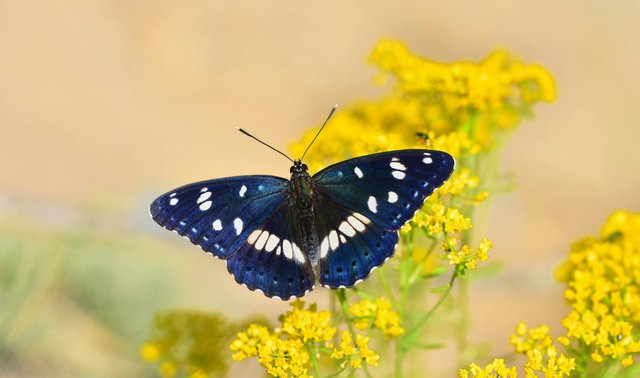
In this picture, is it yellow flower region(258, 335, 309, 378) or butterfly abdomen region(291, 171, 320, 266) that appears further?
butterfly abdomen region(291, 171, 320, 266)

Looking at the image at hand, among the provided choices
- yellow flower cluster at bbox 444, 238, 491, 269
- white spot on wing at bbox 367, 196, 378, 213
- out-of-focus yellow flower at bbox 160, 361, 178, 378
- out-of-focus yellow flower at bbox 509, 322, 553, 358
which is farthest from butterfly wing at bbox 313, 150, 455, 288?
out-of-focus yellow flower at bbox 160, 361, 178, 378

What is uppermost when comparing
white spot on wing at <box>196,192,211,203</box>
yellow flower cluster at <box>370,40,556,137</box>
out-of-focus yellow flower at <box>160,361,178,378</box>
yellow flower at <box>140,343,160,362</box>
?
yellow flower cluster at <box>370,40,556,137</box>

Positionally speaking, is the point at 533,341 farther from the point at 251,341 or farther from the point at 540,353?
the point at 251,341

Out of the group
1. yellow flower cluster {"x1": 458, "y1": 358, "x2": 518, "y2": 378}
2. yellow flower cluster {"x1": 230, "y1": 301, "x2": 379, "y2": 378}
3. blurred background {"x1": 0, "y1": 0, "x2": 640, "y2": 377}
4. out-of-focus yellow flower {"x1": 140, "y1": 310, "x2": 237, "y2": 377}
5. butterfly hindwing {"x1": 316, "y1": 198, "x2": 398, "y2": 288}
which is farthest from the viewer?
blurred background {"x1": 0, "y1": 0, "x2": 640, "y2": 377}

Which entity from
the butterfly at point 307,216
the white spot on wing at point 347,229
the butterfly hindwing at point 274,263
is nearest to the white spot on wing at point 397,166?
the butterfly at point 307,216

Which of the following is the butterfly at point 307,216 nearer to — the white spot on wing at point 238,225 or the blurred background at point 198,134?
the white spot on wing at point 238,225

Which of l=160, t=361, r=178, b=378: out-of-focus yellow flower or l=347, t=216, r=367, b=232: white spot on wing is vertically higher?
l=347, t=216, r=367, b=232: white spot on wing

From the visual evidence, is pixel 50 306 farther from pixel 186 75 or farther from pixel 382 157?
pixel 186 75

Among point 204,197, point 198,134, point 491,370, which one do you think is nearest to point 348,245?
point 204,197

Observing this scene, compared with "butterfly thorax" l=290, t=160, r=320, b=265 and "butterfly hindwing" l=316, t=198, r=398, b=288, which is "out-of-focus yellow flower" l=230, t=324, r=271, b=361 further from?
"butterfly thorax" l=290, t=160, r=320, b=265
